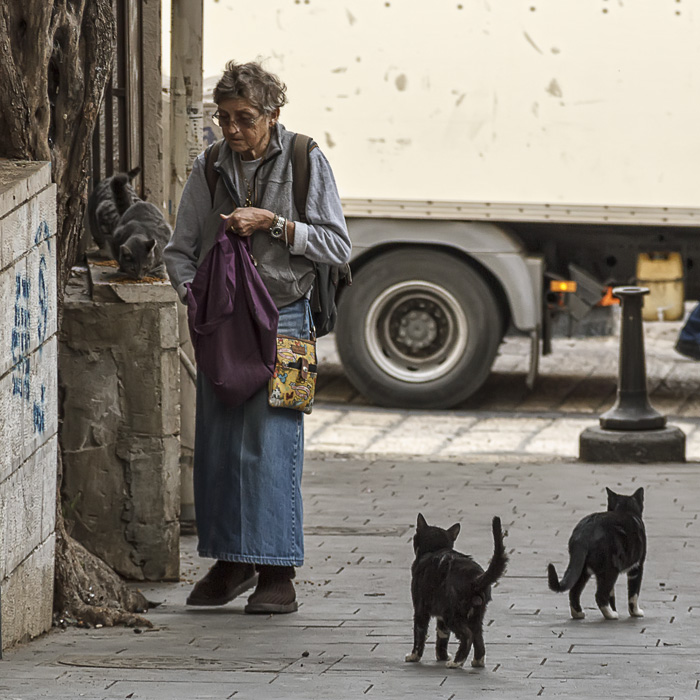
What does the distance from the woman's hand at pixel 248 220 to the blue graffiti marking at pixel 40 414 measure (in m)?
0.85

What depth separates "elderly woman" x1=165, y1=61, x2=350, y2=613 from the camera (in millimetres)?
5312

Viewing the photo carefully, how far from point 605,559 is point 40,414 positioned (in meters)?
1.86

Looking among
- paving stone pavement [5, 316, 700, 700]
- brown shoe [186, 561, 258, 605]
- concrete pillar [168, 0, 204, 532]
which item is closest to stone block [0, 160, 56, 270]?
paving stone pavement [5, 316, 700, 700]

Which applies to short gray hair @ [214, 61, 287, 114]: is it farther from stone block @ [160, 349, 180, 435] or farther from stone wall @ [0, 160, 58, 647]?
stone block @ [160, 349, 180, 435]

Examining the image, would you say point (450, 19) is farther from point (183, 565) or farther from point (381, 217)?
point (183, 565)

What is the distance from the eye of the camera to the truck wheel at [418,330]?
11.4m

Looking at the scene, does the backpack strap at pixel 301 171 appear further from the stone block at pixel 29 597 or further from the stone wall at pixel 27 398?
the stone block at pixel 29 597

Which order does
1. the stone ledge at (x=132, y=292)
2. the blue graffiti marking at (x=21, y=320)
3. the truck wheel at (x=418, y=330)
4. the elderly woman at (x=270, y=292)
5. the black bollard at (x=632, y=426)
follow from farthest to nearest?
the truck wheel at (x=418, y=330)
the black bollard at (x=632, y=426)
the stone ledge at (x=132, y=292)
the elderly woman at (x=270, y=292)
the blue graffiti marking at (x=21, y=320)

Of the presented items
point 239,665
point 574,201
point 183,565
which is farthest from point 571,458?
point 239,665

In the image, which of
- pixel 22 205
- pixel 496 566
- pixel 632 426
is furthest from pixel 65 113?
pixel 632 426

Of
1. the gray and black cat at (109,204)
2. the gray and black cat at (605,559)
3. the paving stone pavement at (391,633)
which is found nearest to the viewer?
the paving stone pavement at (391,633)

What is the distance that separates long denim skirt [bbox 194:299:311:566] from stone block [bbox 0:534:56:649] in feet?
2.07

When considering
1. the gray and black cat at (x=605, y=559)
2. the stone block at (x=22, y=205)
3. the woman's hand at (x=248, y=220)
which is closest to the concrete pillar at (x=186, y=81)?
the woman's hand at (x=248, y=220)

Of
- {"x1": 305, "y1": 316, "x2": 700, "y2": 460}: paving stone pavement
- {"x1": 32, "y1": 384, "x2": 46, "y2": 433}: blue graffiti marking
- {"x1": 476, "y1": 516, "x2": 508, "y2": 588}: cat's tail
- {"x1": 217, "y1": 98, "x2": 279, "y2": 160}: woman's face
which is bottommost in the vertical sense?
{"x1": 305, "y1": 316, "x2": 700, "y2": 460}: paving stone pavement
